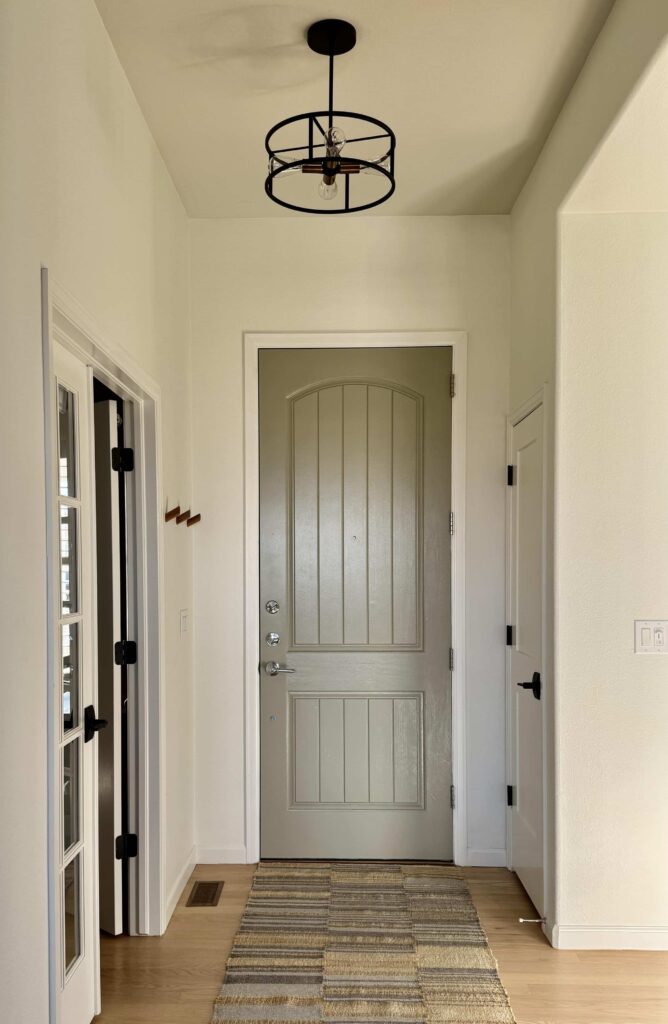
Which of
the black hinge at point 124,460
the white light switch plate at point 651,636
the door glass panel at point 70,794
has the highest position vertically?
the black hinge at point 124,460

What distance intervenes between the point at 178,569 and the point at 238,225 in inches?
61.5

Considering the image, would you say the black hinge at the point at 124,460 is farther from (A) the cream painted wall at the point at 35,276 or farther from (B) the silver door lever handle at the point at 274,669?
(B) the silver door lever handle at the point at 274,669

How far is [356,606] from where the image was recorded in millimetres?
3867

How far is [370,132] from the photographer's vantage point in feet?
10.2

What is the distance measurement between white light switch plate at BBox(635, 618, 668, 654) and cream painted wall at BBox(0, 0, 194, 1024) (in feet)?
6.40

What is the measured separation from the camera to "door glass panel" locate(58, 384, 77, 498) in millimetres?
2311

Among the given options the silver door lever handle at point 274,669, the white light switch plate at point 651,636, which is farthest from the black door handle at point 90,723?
the white light switch plate at point 651,636

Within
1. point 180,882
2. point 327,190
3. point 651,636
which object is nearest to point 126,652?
point 180,882

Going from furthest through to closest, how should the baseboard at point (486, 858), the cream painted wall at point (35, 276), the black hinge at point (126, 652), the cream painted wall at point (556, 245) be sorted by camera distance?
the baseboard at point (486, 858)
the black hinge at point (126, 652)
the cream painted wall at point (556, 245)
the cream painted wall at point (35, 276)

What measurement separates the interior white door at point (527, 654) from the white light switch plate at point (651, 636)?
1.17ft

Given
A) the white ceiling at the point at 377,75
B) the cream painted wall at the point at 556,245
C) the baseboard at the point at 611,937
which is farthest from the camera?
the baseboard at the point at 611,937

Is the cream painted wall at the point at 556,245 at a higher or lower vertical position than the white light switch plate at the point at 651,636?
higher

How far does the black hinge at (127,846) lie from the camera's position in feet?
10.1

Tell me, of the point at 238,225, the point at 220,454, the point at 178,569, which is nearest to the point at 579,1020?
the point at 178,569
